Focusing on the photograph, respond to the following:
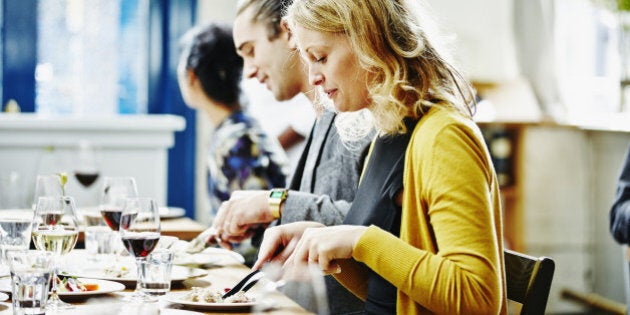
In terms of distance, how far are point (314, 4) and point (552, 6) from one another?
3.93 meters

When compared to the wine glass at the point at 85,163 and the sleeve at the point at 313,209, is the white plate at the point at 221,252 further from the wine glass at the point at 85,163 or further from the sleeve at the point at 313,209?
the wine glass at the point at 85,163

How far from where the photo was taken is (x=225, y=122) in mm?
3252

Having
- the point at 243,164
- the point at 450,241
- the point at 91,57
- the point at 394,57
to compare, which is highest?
the point at 394,57

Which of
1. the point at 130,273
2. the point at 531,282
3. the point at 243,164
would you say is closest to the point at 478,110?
the point at 243,164

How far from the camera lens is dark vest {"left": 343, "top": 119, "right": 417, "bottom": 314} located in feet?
5.30

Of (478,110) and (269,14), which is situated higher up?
(269,14)

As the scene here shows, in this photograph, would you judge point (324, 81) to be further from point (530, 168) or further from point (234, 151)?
point (530, 168)

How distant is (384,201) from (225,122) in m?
1.68

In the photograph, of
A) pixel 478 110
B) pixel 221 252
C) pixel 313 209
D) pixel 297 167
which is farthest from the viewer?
pixel 478 110

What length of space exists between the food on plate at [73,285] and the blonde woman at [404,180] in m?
0.32

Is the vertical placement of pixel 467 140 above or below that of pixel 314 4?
below

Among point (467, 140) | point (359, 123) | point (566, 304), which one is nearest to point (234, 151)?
point (359, 123)

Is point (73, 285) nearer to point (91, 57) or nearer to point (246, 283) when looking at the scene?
point (246, 283)

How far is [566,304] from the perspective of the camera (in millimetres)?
5461
